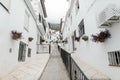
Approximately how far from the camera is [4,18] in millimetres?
5211

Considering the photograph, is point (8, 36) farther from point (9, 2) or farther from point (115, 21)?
point (115, 21)

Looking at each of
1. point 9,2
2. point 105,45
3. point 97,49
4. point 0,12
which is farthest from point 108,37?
point 9,2

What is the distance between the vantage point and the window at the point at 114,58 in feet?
12.5

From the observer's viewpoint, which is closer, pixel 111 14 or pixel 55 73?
pixel 111 14

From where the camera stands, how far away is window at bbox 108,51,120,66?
382 cm

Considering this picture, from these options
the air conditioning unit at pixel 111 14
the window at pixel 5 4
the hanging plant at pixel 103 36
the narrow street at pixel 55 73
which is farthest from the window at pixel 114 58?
the window at pixel 5 4

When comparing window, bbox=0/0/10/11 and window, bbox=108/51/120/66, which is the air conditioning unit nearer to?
window, bbox=108/51/120/66

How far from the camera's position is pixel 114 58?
4043 mm

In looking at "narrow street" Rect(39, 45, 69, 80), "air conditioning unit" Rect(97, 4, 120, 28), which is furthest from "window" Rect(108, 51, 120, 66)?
"narrow street" Rect(39, 45, 69, 80)

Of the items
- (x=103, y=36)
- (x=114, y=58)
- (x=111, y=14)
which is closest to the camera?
(x=111, y=14)

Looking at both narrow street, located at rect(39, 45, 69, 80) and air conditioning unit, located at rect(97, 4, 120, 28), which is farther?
narrow street, located at rect(39, 45, 69, 80)

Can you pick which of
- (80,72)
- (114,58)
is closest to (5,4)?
(80,72)

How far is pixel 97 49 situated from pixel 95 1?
7.51ft

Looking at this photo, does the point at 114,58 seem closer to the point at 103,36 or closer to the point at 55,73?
the point at 103,36
